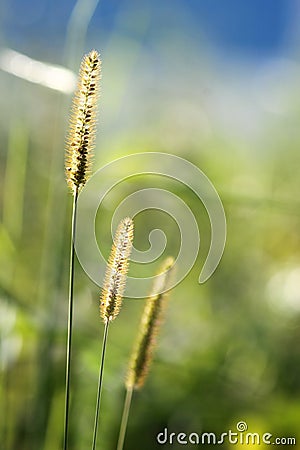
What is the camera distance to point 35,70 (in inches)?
46.4

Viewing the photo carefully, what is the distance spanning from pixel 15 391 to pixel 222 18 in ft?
2.15

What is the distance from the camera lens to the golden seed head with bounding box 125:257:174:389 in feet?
3.83

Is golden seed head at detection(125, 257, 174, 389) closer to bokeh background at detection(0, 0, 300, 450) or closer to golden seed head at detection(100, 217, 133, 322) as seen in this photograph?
bokeh background at detection(0, 0, 300, 450)

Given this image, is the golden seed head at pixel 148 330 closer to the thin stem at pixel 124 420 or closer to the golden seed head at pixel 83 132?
the thin stem at pixel 124 420

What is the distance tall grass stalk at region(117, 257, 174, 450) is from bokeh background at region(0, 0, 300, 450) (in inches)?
0.7

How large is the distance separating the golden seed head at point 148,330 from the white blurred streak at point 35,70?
12.5 inches

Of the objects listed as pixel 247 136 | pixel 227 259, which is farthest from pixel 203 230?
pixel 247 136

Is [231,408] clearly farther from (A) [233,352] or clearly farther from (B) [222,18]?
(B) [222,18]

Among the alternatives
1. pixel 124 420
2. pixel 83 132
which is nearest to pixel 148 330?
pixel 124 420

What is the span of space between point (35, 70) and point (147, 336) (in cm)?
43

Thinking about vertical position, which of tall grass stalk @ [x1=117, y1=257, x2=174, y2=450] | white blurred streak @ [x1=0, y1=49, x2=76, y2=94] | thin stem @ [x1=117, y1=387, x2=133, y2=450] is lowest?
thin stem @ [x1=117, y1=387, x2=133, y2=450]

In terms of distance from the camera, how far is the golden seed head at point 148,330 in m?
1.17

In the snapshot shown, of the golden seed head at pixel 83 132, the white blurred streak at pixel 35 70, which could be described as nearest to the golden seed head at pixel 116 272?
the golden seed head at pixel 83 132

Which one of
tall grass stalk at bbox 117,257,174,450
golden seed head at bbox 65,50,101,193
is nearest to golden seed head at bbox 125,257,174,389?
tall grass stalk at bbox 117,257,174,450
